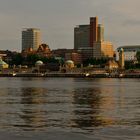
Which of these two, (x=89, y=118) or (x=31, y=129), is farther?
(x=89, y=118)

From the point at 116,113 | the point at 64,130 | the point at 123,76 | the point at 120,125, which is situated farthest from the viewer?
the point at 123,76

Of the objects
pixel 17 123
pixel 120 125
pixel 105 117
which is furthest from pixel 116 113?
pixel 17 123

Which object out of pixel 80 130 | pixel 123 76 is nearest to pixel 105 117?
pixel 80 130

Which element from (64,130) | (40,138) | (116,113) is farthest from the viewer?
(116,113)

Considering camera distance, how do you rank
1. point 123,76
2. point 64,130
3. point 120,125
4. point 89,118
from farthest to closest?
point 123,76, point 89,118, point 120,125, point 64,130

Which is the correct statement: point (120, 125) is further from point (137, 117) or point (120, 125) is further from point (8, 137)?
point (8, 137)

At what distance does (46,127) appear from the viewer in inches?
944

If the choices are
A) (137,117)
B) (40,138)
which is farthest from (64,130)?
(137,117)

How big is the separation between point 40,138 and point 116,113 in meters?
10.9

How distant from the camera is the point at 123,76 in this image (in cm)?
18775

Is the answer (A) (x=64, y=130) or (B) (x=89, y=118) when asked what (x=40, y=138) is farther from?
(B) (x=89, y=118)

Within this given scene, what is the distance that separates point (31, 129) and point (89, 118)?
17.9 ft

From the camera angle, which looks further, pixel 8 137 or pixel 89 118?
pixel 89 118

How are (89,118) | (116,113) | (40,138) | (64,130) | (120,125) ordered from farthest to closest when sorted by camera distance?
(116,113), (89,118), (120,125), (64,130), (40,138)
